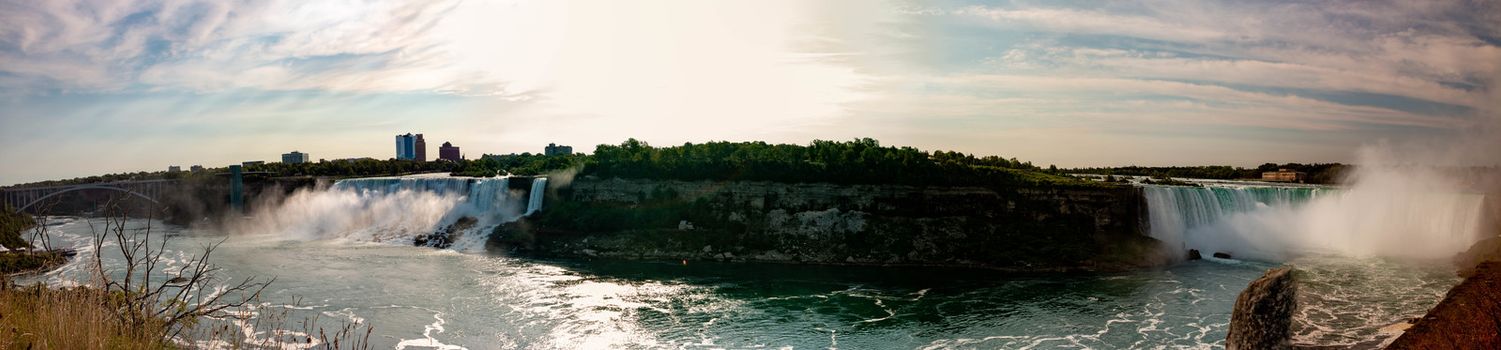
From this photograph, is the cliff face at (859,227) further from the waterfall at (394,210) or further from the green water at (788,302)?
the waterfall at (394,210)

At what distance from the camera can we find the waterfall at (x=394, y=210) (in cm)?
5388

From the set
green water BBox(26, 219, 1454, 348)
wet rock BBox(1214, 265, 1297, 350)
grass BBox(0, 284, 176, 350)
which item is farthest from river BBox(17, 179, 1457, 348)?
wet rock BBox(1214, 265, 1297, 350)

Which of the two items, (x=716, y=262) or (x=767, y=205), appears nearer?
(x=716, y=262)

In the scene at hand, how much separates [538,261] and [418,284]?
29.9 feet

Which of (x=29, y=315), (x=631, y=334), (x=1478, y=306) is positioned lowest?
(x=631, y=334)

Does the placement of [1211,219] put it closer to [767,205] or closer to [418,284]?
[767,205]

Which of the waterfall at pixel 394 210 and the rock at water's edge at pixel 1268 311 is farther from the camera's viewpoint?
the waterfall at pixel 394 210

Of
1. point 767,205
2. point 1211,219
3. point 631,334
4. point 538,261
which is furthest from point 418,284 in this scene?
point 1211,219

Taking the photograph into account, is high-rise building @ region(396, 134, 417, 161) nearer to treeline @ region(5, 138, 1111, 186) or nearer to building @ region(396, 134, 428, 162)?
building @ region(396, 134, 428, 162)

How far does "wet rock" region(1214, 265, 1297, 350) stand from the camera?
1485 centimetres

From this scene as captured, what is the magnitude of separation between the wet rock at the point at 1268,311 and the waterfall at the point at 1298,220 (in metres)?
29.7

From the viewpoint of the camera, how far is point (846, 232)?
45.8m

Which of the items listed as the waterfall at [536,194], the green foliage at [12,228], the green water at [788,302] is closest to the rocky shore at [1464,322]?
the green water at [788,302]

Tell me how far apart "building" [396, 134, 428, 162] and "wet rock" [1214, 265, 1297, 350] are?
11797cm
